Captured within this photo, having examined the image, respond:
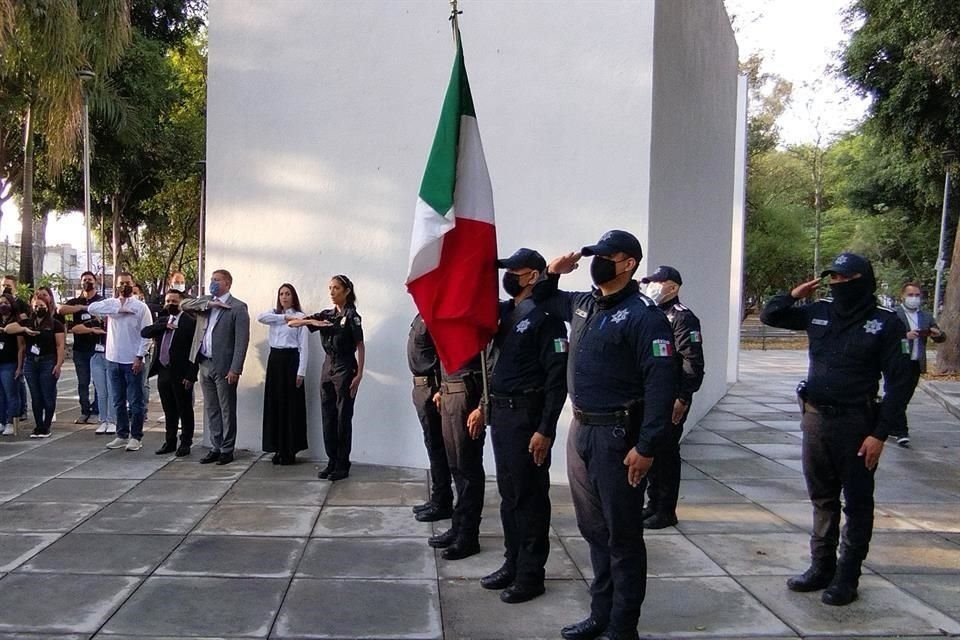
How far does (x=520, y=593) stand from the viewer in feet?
14.8

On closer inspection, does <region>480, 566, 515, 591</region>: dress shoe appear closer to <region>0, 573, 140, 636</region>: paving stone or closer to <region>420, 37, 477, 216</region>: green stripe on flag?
<region>0, 573, 140, 636</region>: paving stone

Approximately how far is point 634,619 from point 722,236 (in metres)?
10.2

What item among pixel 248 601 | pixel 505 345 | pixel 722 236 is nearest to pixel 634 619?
pixel 505 345

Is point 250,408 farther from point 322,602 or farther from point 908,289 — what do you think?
point 908,289

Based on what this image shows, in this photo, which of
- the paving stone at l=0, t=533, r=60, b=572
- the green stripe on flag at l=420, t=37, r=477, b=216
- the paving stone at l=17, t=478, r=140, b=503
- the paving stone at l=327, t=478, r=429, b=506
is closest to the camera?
the green stripe on flag at l=420, t=37, r=477, b=216

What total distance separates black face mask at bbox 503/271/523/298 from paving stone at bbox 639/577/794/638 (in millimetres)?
1919

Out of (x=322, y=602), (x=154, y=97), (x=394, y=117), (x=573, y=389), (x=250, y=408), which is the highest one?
(x=154, y=97)

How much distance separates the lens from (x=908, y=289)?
9.74 metres

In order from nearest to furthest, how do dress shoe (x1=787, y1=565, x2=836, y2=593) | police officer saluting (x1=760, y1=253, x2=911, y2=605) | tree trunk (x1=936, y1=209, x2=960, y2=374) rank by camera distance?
1. police officer saluting (x1=760, y1=253, x2=911, y2=605)
2. dress shoe (x1=787, y1=565, x2=836, y2=593)
3. tree trunk (x1=936, y1=209, x2=960, y2=374)

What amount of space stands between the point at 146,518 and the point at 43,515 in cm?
78

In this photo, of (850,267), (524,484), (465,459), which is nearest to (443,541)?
(465,459)

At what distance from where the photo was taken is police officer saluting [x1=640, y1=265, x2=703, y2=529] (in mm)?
6070

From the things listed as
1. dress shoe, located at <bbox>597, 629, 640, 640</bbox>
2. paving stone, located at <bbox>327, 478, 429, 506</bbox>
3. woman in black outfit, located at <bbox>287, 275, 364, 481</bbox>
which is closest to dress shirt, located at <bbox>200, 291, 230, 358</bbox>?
woman in black outfit, located at <bbox>287, 275, 364, 481</bbox>

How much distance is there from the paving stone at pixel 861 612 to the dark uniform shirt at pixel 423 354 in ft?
8.81
